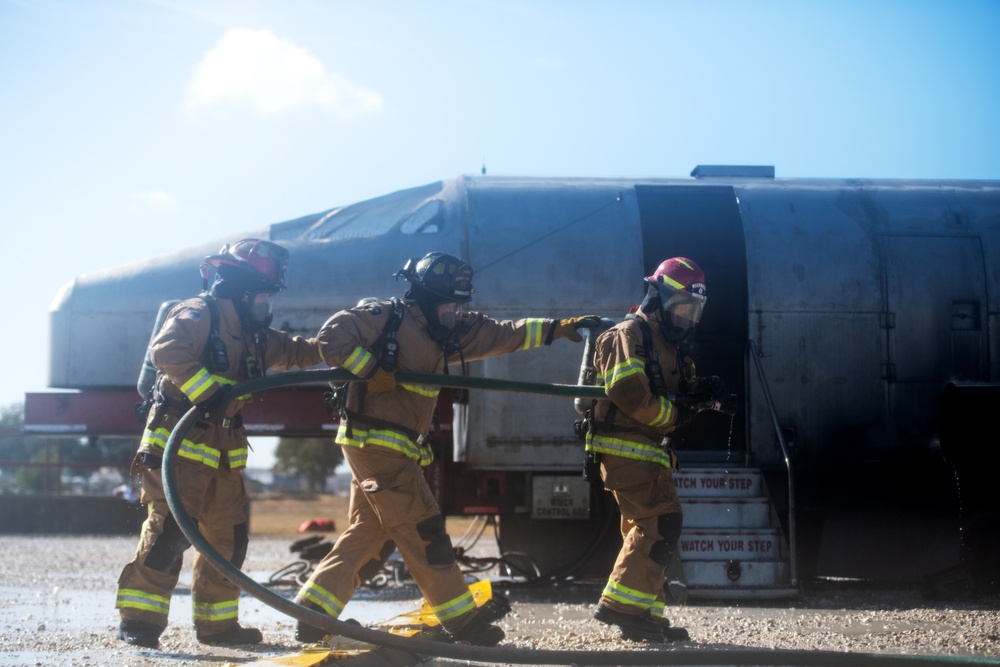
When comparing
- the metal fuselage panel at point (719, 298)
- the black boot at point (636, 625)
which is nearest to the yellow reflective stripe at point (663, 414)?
the black boot at point (636, 625)

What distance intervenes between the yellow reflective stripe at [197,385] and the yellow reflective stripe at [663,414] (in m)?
2.32

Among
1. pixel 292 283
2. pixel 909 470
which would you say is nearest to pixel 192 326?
pixel 292 283

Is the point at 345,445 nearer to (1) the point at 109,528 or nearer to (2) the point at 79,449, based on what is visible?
(1) the point at 109,528

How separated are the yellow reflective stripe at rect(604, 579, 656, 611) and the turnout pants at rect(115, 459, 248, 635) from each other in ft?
6.71

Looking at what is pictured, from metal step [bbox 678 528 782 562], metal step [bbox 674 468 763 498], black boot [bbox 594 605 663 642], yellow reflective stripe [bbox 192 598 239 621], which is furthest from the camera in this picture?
metal step [bbox 674 468 763 498]

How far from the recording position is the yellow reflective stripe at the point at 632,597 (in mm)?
5633

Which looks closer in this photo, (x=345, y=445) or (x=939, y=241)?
(x=345, y=445)

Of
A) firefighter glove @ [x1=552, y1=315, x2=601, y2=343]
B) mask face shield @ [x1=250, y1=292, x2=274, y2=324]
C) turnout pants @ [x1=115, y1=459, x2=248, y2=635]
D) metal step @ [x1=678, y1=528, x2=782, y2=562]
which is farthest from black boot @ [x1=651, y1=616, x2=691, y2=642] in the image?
mask face shield @ [x1=250, y1=292, x2=274, y2=324]

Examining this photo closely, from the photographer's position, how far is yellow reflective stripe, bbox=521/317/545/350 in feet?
19.4

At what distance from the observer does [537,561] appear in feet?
29.7

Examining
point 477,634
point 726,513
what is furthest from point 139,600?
point 726,513

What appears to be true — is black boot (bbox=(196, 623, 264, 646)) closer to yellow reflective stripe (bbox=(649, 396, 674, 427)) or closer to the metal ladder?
yellow reflective stripe (bbox=(649, 396, 674, 427))

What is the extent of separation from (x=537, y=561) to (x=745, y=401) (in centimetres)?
220

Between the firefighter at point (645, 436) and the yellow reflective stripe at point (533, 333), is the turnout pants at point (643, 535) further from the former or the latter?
the yellow reflective stripe at point (533, 333)
